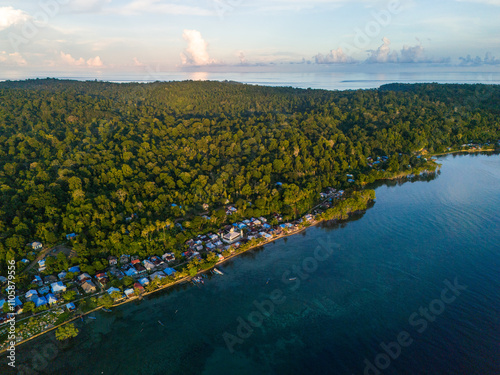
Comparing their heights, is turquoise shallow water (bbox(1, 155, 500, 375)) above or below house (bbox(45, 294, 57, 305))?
below

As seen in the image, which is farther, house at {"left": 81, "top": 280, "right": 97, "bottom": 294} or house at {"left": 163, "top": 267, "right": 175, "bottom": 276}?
house at {"left": 163, "top": 267, "right": 175, "bottom": 276}

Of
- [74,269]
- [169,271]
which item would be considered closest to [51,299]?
[74,269]

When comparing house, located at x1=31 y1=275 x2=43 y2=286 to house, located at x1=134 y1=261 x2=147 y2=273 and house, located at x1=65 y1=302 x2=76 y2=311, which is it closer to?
house, located at x1=65 y1=302 x2=76 y2=311

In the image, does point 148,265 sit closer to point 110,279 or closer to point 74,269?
point 110,279

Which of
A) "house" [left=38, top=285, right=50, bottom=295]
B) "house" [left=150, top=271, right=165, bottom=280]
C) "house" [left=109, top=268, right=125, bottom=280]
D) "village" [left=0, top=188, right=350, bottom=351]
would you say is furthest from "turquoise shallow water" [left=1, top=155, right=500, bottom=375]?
"house" [left=38, top=285, right=50, bottom=295]

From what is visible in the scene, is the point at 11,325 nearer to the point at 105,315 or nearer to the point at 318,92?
the point at 105,315

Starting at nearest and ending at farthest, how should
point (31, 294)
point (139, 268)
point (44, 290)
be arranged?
point (31, 294)
point (44, 290)
point (139, 268)
